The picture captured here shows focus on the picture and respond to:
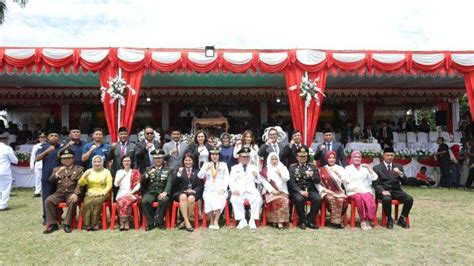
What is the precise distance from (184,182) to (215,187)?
48cm

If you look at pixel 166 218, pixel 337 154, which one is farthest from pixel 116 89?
pixel 337 154

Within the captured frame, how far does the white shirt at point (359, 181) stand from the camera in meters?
5.27

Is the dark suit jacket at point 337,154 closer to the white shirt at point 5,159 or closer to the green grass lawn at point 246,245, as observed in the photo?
the green grass lawn at point 246,245

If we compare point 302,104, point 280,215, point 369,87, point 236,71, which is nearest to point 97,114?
point 236,71

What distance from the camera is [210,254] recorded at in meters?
3.98

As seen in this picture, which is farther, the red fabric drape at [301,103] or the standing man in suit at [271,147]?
the red fabric drape at [301,103]

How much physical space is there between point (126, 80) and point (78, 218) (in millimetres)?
3369

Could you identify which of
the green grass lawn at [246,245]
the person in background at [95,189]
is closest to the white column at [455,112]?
the green grass lawn at [246,245]

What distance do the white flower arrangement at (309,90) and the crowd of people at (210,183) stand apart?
2193mm

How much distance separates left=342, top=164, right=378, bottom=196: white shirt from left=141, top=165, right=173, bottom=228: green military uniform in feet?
8.32

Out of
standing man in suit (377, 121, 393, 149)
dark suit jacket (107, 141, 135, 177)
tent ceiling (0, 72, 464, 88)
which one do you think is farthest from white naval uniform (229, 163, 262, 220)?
standing man in suit (377, 121, 393, 149)

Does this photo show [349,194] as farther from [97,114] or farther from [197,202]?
[97,114]

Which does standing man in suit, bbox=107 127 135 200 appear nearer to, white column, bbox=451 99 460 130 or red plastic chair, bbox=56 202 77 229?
red plastic chair, bbox=56 202 77 229

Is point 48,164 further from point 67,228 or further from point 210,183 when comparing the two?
point 210,183
